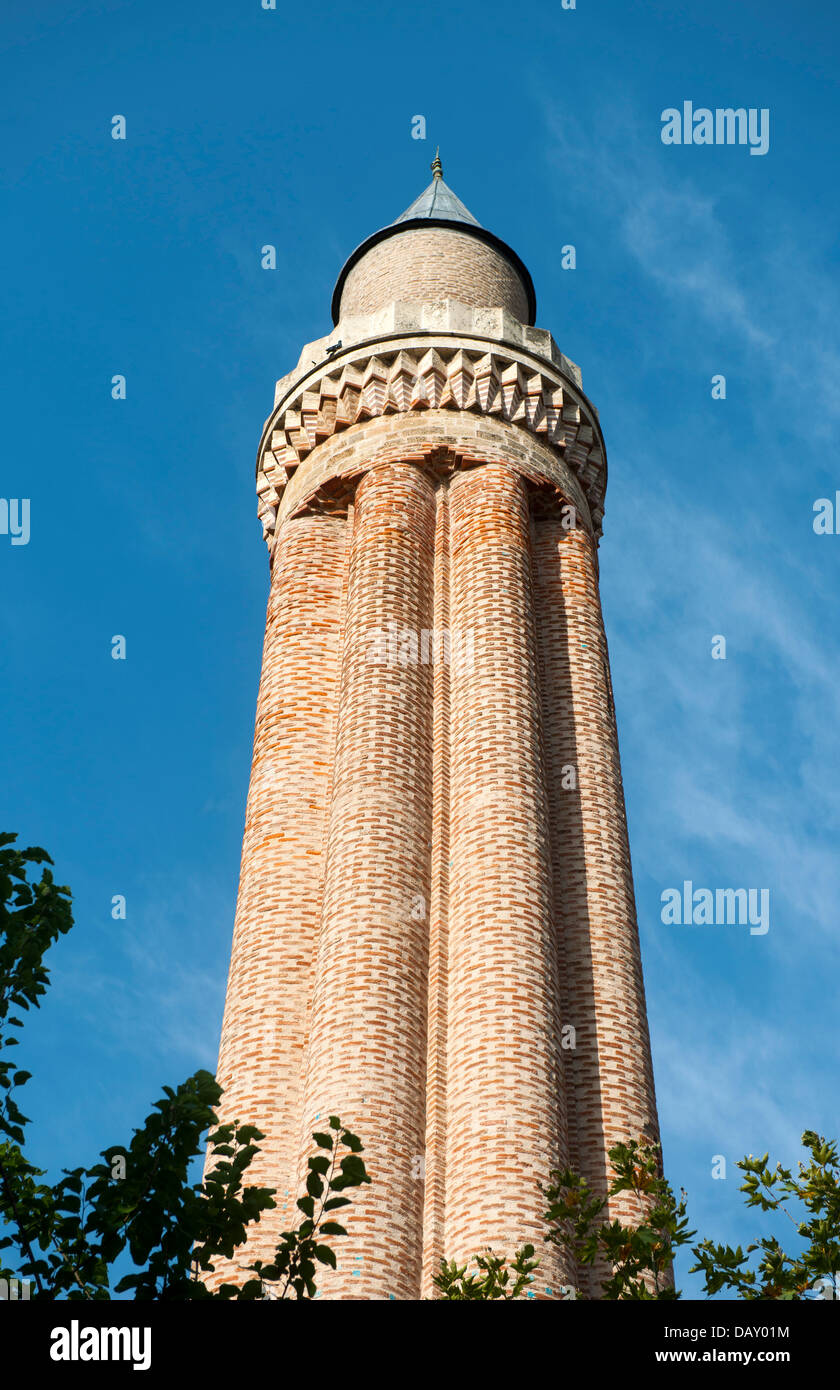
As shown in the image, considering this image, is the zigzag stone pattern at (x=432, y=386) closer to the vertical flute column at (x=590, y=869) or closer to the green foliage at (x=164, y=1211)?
the vertical flute column at (x=590, y=869)

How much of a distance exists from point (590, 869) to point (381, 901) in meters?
2.39

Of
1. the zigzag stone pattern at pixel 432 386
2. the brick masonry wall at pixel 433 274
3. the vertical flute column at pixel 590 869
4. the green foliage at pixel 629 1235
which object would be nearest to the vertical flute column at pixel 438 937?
the vertical flute column at pixel 590 869

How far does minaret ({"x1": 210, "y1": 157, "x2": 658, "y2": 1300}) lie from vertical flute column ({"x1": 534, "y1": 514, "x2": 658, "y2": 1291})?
0.03 metres

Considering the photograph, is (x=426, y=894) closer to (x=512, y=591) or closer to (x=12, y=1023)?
(x=512, y=591)

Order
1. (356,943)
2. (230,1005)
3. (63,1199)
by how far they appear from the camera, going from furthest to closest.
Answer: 1. (230,1005)
2. (356,943)
3. (63,1199)

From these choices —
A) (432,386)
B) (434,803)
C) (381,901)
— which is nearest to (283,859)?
(434,803)

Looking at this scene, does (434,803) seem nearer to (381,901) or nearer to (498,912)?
(381,901)

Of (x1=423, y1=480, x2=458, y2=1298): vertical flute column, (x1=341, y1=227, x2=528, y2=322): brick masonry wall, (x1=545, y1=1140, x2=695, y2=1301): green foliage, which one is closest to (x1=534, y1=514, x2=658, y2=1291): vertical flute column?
(x1=423, y1=480, x2=458, y2=1298): vertical flute column

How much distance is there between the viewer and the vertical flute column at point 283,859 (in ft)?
44.3

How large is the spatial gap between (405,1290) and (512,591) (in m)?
7.64

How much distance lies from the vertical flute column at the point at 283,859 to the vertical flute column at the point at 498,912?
1.47 meters

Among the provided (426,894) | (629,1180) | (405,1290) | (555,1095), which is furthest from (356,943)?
(629,1180)

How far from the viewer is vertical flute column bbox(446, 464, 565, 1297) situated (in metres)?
11.9
